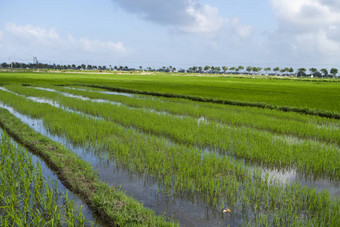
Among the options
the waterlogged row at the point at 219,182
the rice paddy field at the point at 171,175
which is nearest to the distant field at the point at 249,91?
the rice paddy field at the point at 171,175

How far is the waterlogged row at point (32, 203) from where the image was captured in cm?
271

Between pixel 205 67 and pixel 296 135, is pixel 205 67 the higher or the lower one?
the higher one

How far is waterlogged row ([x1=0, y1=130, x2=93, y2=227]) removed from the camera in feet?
8.88

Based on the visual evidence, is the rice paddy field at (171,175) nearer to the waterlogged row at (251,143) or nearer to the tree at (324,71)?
the waterlogged row at (251,143)

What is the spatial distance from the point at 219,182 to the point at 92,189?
1.91m

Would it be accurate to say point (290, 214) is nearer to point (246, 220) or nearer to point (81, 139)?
point (246, 220)

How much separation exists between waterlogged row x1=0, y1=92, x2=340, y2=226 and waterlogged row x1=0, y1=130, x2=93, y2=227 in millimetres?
1360

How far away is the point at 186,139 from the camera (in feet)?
20.2

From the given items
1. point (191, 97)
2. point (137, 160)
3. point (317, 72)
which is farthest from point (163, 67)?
point (137, 160)

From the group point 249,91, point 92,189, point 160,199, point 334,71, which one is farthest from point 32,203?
point 334,71

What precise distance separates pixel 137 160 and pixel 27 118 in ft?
19.8

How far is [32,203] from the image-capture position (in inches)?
127

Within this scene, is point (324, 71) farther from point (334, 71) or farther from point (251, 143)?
point (251, 143)

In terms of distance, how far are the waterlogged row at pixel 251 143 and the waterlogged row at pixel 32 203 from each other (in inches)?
134
